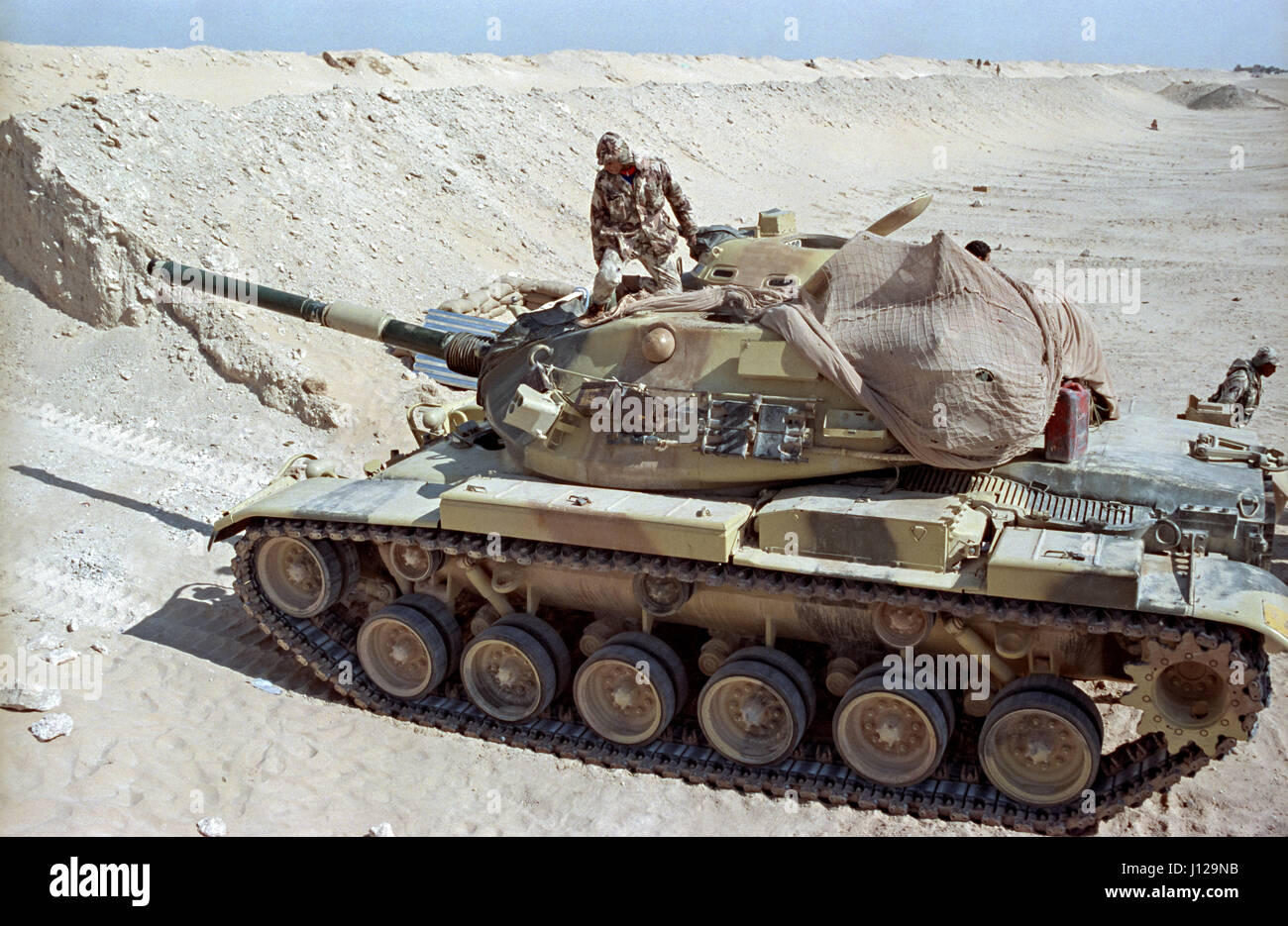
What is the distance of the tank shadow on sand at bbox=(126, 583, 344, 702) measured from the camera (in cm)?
962

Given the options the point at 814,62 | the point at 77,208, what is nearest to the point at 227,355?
the point at 77,208

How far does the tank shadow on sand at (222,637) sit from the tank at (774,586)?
269mm

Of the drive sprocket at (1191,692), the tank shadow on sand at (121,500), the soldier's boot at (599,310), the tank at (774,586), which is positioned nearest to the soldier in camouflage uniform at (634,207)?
the soldier's boot at (599,310)

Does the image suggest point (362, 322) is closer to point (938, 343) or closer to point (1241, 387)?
point (938, 343)

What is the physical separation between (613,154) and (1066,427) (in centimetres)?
552

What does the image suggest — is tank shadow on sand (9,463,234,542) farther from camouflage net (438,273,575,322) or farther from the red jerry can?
the red jerry can

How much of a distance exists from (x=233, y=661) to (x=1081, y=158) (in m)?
40.2

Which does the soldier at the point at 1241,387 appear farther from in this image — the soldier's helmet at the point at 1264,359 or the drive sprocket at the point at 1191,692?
the drive sprocket at the point at 1191,692

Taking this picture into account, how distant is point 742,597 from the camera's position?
832 centimetres

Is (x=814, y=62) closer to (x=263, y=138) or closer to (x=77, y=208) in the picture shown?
(x=263, y=138)

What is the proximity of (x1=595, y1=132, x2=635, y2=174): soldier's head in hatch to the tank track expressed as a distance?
459 centimetres

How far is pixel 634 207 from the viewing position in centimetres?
1177

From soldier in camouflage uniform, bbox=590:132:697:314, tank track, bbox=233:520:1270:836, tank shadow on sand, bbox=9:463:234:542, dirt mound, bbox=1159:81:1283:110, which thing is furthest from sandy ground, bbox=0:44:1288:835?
dirt mound, bbox=1159:81:1283:110

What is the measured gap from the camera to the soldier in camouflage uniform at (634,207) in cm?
1158
